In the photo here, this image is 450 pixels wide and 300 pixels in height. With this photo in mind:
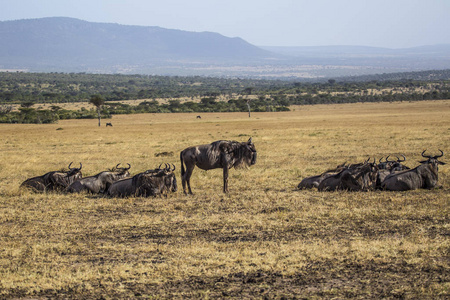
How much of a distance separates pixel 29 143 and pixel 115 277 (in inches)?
1129

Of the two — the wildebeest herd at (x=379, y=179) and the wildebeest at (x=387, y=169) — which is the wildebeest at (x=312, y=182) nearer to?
the wildebeest herd at (x=379, y=179)

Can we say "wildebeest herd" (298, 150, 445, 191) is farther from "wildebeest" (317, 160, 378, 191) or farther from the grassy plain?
the grassy plain

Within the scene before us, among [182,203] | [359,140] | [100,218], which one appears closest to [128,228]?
[100,218]

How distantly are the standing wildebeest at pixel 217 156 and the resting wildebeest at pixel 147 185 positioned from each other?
0.55 meters

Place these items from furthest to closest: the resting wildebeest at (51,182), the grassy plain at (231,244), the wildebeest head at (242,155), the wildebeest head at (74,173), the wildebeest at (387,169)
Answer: the wildebeest head at (74,173)
the resting wildebeest at (51,182)
the wildebeest head at (242,155)
the wildebeest at (387,169)
the grassy plain at (231,244)

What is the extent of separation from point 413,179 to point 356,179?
4.79 ft

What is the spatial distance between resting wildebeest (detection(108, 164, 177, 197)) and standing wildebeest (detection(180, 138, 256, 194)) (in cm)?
55

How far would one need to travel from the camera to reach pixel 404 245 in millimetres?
8406

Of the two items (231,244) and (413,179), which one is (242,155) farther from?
(231,244)

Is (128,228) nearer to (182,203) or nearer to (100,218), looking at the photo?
(100,218)

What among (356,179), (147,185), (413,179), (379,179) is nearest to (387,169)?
(379,179)

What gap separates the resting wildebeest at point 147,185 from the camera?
13078 millimetres

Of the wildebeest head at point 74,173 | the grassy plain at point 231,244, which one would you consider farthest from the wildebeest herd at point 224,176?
the grassy plain at point 231,244

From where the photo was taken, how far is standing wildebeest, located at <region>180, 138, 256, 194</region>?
1348cm
